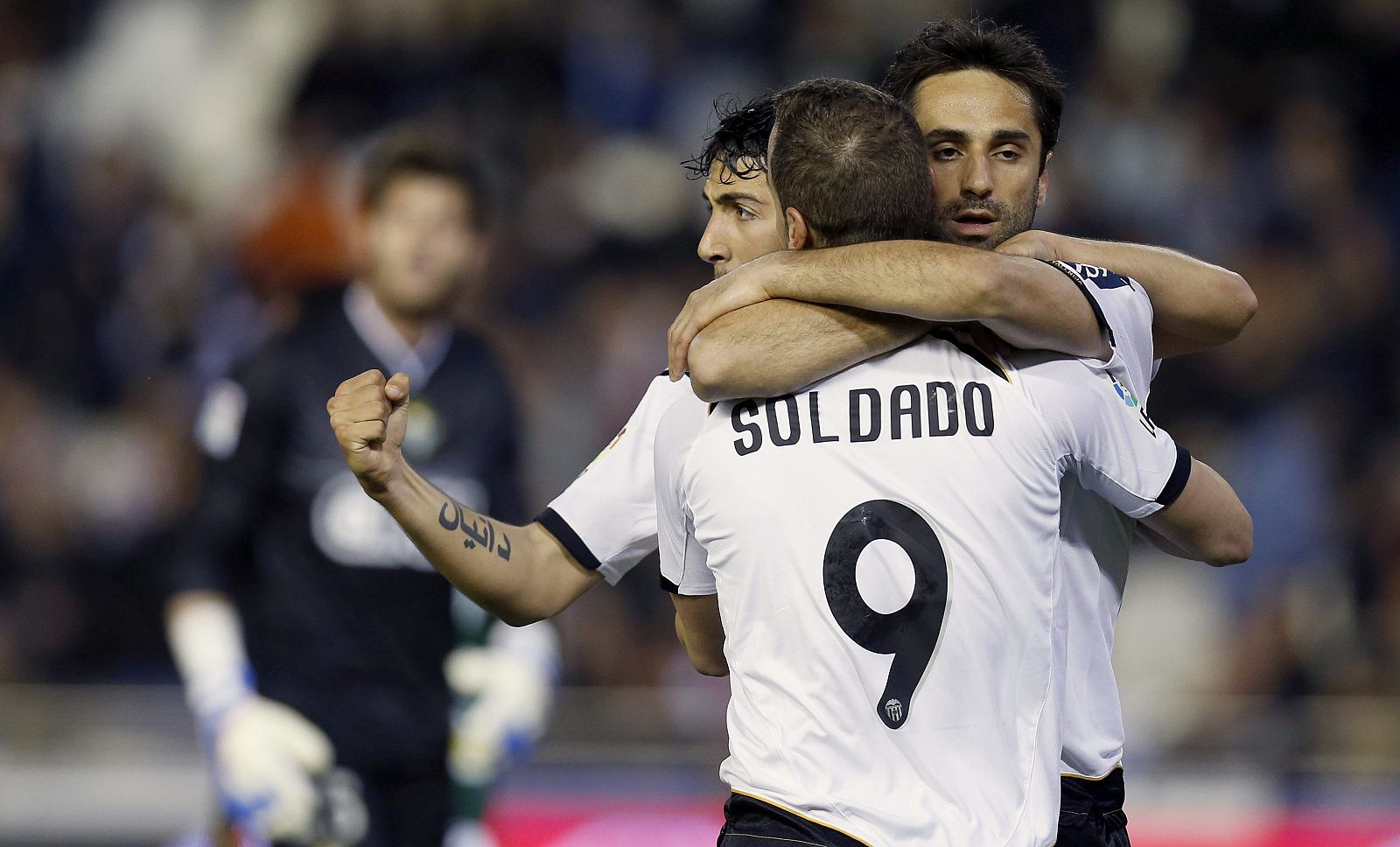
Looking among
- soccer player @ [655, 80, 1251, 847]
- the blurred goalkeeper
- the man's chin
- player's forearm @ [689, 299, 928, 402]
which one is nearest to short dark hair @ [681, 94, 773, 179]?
the man's chin

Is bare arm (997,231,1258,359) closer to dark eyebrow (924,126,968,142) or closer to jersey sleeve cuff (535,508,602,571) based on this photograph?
dark eyebrow (924,126,968,142)

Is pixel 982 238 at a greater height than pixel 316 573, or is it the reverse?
pixel 982 238

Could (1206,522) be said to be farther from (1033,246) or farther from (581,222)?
(581,222)

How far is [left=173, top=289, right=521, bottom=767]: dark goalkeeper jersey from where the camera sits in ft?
16.0

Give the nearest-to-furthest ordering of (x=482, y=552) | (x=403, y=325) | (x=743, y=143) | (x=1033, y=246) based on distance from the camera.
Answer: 1. (x=1033, y=246)
2. (x=482, y=552)
3. (x=743, y=143)
4. (x=403, y=325)

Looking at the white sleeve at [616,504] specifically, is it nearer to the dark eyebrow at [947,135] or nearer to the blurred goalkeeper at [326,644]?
the dark eyebrow at [947,135]

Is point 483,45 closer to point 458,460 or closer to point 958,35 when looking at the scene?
point 458,460

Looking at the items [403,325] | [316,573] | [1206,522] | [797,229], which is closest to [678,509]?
[797,229]

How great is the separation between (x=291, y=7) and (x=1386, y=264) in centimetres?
612

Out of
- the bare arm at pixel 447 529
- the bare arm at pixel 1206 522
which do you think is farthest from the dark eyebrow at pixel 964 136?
the bare arm at pixel 447 529

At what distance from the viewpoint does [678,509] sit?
2607 millimetres

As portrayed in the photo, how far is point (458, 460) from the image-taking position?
16.7 ft

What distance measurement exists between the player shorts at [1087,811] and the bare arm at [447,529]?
0.95 m

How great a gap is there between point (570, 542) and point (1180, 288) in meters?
1.21
